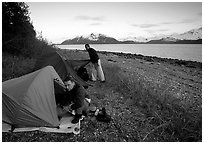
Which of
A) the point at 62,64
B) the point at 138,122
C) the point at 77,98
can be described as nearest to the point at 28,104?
the point at 77,98

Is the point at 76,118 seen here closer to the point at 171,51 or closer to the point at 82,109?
the point at 82,109

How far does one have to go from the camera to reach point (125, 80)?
26.7 feet

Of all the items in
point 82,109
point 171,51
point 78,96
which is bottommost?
point 82,109

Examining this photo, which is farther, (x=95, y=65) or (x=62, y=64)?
(x=95, y=65)

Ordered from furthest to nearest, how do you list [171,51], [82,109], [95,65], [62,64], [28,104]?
[171,51]
[95,65]
[62,64]
[82,109]
[28,104]

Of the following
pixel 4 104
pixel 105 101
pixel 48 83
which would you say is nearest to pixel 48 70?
pixel 48 83

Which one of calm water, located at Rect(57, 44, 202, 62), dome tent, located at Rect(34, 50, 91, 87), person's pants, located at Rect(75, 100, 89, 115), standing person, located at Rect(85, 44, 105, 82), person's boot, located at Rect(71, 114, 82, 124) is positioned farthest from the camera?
calm water, located at Rect(57, 44, 202, 62)

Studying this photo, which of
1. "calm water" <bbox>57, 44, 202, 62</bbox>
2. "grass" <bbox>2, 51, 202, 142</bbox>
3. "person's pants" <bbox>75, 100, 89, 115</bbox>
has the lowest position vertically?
"grass" <bbox>2, 51, 202, 142</bbox>

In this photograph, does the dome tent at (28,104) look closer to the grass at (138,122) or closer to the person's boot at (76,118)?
the grass at (138,122)

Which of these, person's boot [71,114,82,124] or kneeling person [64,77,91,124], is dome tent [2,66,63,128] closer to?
person's boot [71,114,82,124]

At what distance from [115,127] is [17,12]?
11.2m

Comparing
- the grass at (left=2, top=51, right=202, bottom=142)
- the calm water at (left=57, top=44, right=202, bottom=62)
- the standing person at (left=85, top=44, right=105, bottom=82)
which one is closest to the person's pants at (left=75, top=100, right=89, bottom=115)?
the grass at (left=2, top=51, right=202, bottom=142)

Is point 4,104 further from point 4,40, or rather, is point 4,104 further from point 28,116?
point 4,40

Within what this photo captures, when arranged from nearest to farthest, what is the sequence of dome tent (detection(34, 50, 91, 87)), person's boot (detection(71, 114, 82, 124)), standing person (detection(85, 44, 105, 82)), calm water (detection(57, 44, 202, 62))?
person's boot (detection(71, 114, 82, 124)) < dome tent (detection(34, 50, 91, 87)) < standing person (detection(85, 44, 105, 82)) < calm water (detection(57, 44, 202, 62))
